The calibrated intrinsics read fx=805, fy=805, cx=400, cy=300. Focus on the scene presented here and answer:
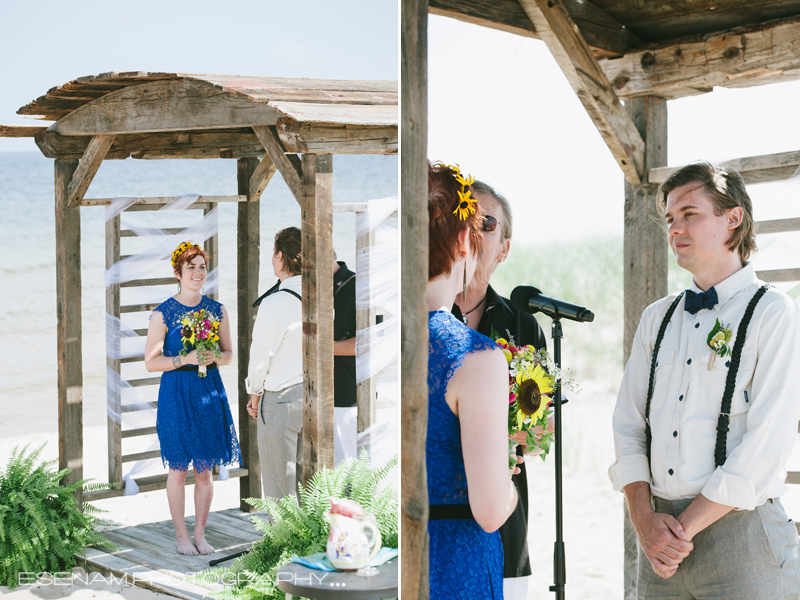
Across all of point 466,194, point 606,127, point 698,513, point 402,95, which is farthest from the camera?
point 606,127

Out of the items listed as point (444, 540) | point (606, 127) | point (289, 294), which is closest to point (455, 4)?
point (606, 127)

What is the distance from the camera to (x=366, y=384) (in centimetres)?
490

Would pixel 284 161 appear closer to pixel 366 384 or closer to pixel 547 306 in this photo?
pixel 366 384

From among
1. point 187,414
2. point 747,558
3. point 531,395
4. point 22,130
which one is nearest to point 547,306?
point 531,395

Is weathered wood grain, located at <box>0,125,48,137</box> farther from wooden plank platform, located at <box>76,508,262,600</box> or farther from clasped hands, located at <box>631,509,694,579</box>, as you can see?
clasped hands, located at <box>631,509,694,579</box>

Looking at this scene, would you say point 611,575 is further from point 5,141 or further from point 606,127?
point 5,141

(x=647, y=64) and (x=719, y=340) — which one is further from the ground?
(x=647, y=64)

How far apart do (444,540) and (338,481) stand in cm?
180

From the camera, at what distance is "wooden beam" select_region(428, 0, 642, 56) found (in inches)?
142

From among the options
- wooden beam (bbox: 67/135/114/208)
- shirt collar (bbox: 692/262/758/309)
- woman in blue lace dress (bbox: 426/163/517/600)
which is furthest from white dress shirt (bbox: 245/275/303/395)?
woman in blue lace dress (bbox: 426/163/517/600)

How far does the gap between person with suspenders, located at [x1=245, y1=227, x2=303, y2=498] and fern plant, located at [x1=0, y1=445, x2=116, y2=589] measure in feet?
4.65

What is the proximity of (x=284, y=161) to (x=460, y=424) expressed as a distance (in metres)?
2.50

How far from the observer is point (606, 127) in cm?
420

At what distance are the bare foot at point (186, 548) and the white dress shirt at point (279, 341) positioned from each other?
50.7 inches
